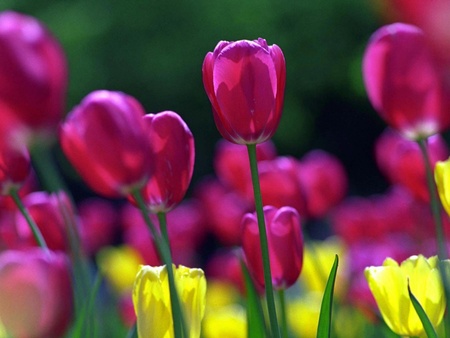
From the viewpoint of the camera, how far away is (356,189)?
591 centimetres

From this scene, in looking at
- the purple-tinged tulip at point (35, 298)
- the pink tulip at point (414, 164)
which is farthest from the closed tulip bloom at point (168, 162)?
the pink tulip at point (414, 164)

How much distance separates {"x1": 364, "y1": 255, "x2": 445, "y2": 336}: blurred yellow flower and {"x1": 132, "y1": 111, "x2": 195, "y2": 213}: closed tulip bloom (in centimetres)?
17

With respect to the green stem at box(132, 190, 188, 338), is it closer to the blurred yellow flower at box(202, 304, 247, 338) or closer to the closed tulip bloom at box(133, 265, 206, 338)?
the closed tulip bloom at box(133, 265, 206, 338)

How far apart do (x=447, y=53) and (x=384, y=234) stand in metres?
1.38

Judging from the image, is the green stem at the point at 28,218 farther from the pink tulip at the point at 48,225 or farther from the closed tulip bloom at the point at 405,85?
the closed tulip bloom at the point at 405,85

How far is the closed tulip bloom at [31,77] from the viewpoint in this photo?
60cm

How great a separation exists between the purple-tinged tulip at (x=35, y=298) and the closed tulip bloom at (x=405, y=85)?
1.32 feet

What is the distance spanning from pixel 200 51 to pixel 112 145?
5.14 m

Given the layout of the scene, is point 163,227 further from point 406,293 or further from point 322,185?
point 322,185

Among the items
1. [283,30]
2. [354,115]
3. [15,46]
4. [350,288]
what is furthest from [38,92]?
[354,115]

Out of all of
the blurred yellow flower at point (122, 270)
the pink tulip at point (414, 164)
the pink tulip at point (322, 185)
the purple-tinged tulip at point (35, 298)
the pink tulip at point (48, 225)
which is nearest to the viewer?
the purple-tinged tulip at point (35, 298)

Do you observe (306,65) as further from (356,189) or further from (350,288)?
(350,288)

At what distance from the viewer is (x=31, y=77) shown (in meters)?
0.61

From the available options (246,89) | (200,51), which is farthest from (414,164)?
(200,51)
